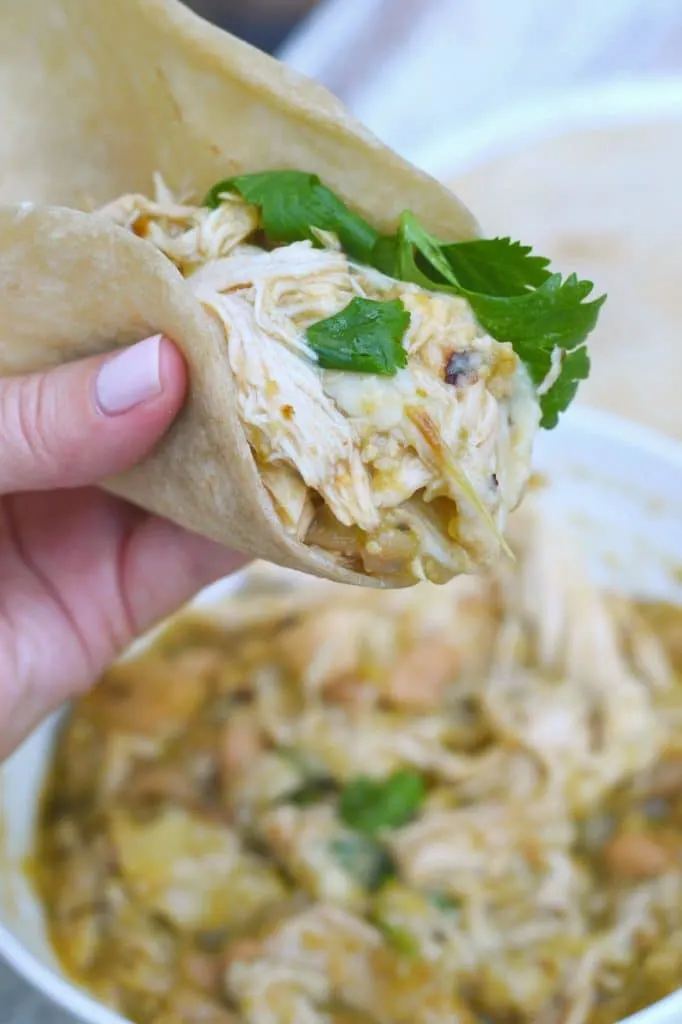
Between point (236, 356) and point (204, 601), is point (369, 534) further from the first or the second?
point (204, 601)

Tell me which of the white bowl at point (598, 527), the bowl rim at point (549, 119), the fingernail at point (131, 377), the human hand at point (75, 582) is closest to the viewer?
the fingernail at point (131, 377)

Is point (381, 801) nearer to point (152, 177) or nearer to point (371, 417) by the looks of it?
point (371, 417)

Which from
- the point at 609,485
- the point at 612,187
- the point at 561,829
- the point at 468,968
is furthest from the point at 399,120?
the point at 468,968

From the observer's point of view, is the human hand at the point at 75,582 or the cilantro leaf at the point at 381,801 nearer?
the human hand at the point at 75,582

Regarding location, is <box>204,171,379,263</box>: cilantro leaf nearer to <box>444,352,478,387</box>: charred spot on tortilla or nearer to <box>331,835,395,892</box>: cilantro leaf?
<box>444,352,478,387</box>: charred spot on tortilla

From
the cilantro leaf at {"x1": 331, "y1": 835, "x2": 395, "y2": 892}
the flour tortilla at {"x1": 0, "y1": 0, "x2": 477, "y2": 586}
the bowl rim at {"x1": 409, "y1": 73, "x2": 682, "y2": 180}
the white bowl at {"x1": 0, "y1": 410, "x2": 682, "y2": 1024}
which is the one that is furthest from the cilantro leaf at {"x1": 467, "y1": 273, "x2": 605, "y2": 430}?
the bowl rim at {"x1": 409, "y1": 73, "x2": 682, "y2": 180}

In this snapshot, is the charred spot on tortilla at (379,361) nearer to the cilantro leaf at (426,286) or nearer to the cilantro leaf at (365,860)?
the cilantro leaf at (426,286)

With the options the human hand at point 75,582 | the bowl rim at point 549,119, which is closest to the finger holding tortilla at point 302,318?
the human hand at point 75,582
